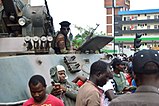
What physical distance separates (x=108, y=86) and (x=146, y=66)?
2954 millimetres

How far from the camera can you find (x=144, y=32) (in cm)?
6738

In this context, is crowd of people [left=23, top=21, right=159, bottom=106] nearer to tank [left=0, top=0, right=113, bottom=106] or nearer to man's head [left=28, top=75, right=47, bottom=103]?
man's head [left=28, top=75, right=47, bottom=103]

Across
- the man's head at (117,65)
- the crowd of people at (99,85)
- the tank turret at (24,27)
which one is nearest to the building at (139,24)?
the tank turret at (24,27)

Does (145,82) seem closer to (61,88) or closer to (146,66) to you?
(146,66)

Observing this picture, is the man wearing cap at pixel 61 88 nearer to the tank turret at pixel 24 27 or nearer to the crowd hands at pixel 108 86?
the crowd hands at pixel 108 86

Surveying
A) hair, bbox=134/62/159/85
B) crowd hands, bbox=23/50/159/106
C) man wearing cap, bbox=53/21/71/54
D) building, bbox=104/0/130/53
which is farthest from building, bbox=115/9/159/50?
hair, bbox=134/62/159/85

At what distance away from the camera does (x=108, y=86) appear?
5.64 m

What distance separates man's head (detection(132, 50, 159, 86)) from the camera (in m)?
2.70

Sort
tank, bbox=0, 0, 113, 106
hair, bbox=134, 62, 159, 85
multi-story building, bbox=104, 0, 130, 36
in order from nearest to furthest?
hair, bbox=134, 62, 159, 85 < tank, bbox=0, 0, 113, 106 < multi-story building, bbox=104, 0, 130, 36

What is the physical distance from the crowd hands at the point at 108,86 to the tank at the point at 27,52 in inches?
18.8

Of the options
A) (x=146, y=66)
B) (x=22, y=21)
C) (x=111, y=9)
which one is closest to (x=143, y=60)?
(x=146, y=66)

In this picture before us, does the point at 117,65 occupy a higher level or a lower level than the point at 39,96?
higher

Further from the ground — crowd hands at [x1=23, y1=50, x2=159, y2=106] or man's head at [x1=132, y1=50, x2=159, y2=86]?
man's head at [x1=132, y1=50, x2=159, y2=86]

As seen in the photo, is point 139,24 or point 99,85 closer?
point 99,85
